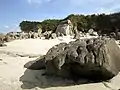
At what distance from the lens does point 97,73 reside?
7074 mm

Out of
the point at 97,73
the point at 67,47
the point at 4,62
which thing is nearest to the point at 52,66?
the point at 67,47

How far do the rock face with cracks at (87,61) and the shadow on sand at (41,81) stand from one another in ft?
0.63

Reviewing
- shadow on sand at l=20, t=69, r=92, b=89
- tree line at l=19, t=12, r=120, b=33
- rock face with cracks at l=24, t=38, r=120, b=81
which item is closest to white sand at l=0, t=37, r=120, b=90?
shadow on sand at l=20, t=69, r=92, b=89

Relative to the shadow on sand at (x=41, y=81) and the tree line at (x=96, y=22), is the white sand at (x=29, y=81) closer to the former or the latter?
the shadow on sand at (x=41, y=81)

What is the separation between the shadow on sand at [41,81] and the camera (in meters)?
7.12

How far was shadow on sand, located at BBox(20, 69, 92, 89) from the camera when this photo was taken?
7.12 meters

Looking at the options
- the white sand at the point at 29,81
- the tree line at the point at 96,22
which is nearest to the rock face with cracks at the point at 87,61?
the white sand at the point at 29,81

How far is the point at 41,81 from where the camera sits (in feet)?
24.7

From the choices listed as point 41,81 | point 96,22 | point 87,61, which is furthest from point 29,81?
point 96,22

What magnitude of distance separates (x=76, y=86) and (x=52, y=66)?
1.14 m

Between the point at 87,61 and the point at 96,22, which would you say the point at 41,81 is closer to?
the point at 87,61

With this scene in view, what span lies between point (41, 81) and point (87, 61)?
1610 millimetres

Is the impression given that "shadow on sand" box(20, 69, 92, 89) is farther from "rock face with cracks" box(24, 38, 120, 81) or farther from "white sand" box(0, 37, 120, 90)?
"rock face with cracks" box(24, 38, 120, 81)

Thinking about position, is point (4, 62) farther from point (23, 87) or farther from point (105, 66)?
point (105, 66)
